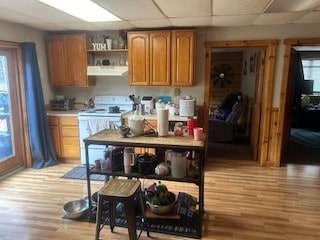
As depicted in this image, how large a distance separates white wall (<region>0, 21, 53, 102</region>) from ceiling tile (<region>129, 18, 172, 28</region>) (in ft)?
5.74

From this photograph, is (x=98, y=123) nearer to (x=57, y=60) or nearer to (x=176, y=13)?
(x=57, y=60)

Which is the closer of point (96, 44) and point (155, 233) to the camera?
point (155, 233)

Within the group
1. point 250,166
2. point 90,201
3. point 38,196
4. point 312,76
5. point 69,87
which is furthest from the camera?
point 312,76

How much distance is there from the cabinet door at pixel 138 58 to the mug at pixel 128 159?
200cm

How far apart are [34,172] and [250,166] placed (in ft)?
11.6

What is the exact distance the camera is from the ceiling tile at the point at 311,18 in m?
3.20

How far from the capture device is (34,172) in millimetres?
4027

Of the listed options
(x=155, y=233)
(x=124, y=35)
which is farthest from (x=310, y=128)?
(x=155, y=233)

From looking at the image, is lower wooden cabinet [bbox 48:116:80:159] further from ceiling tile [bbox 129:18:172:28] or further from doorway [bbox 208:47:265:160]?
doorway [bbox 208:47:265:160]

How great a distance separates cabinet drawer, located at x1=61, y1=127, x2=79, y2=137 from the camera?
4.32 m

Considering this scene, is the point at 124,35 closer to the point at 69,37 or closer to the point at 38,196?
the point at 69,37

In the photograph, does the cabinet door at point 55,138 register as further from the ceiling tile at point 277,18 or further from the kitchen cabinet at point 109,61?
the ceiling tile at point 277,18

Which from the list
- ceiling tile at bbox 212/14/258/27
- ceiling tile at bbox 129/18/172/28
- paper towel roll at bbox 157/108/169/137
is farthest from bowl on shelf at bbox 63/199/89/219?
ceiling tile at bbox 212/14/258/27

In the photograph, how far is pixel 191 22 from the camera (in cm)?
369
